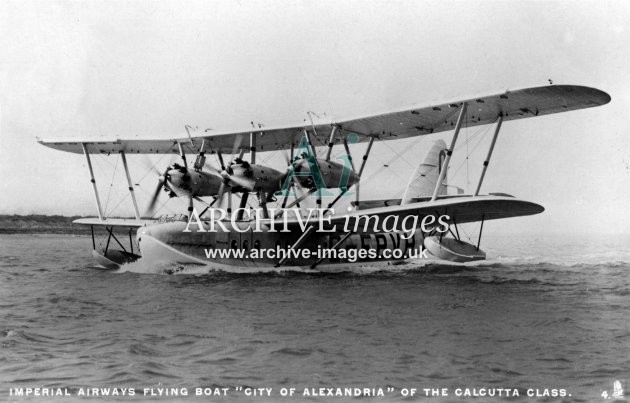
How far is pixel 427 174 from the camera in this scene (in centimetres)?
2573

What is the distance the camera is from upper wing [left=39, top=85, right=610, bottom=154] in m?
14.6

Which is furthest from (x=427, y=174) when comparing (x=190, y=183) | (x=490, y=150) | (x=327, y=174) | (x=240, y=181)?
(x=190, y=183)

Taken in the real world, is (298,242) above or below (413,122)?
below

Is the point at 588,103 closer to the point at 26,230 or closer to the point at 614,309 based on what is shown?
the point at 614,309

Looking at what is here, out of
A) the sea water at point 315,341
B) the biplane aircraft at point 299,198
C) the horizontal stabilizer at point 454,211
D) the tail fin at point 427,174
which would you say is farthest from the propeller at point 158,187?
the tail fin at point 427,174

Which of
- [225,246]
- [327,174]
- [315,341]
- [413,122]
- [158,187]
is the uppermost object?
[413,122]

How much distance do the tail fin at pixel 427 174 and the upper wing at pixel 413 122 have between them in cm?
485

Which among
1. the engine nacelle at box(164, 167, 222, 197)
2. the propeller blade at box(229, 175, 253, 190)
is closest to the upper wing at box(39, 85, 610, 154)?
the engine nacelle at box(164, 167, 222, 197)

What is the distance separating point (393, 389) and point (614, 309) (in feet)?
24.0

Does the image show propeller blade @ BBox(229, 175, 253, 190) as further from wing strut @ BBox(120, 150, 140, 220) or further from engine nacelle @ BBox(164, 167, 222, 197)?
wing strut @ BBox(120, 150, 140, 220)

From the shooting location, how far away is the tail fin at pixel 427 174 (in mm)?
25359

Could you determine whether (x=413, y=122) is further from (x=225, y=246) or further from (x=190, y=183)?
(x=190, y=183)

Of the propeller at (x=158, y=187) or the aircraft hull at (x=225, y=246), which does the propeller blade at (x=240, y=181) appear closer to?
the aircraft hull at (x=225, y=246)

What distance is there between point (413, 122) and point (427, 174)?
279 inches
